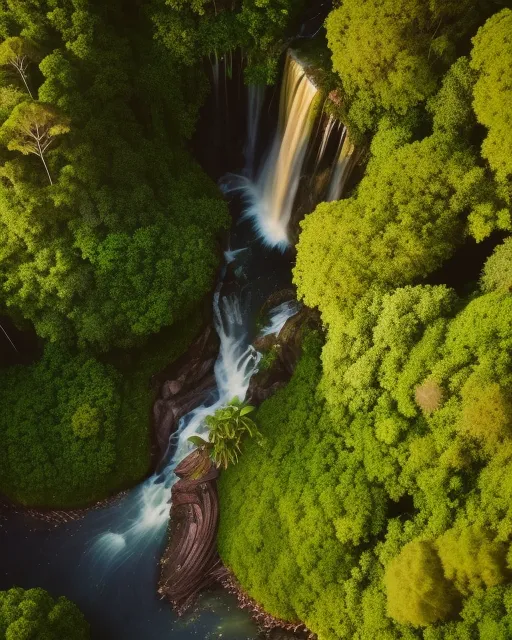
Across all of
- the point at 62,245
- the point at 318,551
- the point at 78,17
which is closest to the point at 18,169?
the point at 62,245

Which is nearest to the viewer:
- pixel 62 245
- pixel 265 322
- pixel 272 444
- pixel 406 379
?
pixel 406 379

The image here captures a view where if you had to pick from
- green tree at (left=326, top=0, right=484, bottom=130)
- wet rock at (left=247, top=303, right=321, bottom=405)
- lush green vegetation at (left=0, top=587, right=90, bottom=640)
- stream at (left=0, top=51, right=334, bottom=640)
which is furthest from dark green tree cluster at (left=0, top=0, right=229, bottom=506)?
green tree at (left=326, top=0, right=484, bottom=130)

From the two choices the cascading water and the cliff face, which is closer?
the cliff face

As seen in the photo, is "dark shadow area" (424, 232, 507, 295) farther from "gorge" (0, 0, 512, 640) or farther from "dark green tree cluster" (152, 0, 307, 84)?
"dark green tree cluster" (152, 0, 307, 84)

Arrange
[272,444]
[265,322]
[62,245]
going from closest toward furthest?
[272,444]
[62,245]
[265,322]

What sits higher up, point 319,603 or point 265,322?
point 265,322

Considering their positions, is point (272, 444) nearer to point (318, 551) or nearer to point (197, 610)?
point (318, 551)

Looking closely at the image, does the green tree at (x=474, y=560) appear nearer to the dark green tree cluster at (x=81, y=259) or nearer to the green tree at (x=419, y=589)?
the green tree at (x=419, y=589)

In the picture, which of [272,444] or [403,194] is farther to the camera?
[272,444]
